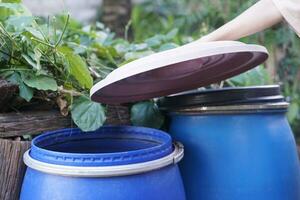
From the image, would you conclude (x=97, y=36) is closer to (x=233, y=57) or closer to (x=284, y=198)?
(x=233, y=57)

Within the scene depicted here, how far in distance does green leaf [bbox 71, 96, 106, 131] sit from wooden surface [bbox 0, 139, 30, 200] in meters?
0.18

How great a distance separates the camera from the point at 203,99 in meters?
1.47

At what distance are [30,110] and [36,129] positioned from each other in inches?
3.0

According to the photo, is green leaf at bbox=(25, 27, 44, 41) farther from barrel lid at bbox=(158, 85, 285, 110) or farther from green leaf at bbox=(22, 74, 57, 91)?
barrel lid at bbox=(158, 85, 285, 110)

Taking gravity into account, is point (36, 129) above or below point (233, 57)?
below

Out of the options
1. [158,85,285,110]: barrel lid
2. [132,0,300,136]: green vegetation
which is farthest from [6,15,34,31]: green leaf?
[132,0,300,136]: green vegetation

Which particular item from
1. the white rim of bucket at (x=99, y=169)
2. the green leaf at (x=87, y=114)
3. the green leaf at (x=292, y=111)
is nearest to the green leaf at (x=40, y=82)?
the green leaf at (x=87, y=114)

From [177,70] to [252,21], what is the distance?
0.28 metres

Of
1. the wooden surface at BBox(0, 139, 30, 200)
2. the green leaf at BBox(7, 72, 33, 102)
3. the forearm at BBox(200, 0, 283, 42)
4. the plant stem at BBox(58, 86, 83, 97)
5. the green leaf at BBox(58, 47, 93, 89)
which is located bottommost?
the wooden surface at BBox(0, 139, 30, 200)

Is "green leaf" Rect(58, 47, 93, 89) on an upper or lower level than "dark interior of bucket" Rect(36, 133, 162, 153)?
upper

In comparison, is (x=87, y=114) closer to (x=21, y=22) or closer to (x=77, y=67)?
(x=77, y=67)

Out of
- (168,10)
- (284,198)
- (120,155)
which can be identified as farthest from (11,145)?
(168,10)

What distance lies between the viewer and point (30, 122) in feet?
4.55

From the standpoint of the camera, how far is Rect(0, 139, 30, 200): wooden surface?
50.9 inches
